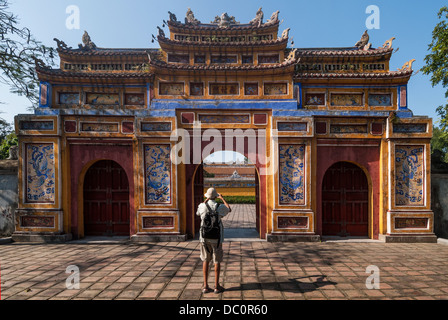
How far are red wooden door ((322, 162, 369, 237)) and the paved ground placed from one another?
776mm

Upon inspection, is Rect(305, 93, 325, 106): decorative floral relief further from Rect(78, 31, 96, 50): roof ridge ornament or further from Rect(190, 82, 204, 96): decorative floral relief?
Rect(78, 31, 96, 50): roof ridge ornament

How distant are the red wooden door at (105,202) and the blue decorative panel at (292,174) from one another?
5194 millimetres

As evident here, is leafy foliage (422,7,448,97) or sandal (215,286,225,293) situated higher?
leafy foliage (422,7,448,97)

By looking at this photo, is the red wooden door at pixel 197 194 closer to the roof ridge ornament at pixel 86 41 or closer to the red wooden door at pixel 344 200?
the red wooden door at pixel 344 200

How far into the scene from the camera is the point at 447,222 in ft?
23.2

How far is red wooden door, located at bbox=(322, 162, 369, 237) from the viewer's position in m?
7.22

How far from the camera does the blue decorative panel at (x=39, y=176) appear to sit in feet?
22.1

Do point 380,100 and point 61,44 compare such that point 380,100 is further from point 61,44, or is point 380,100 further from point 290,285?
point 61,44

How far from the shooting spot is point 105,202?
7.31 meters

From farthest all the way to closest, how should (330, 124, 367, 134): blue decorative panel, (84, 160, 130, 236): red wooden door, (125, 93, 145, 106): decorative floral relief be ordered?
(84, 160, 130, 236): red wooden door, (125, 93, 145, 106): decorative floral relief, (330, 124, 367, 134): blue decorative panel

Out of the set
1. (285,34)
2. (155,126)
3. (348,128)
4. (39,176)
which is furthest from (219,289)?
(285,34)

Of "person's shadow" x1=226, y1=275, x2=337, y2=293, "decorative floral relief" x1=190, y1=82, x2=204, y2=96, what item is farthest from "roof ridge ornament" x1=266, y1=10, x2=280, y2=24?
"person's shadow" x1=226, y1=275, x2=337, y2=293
